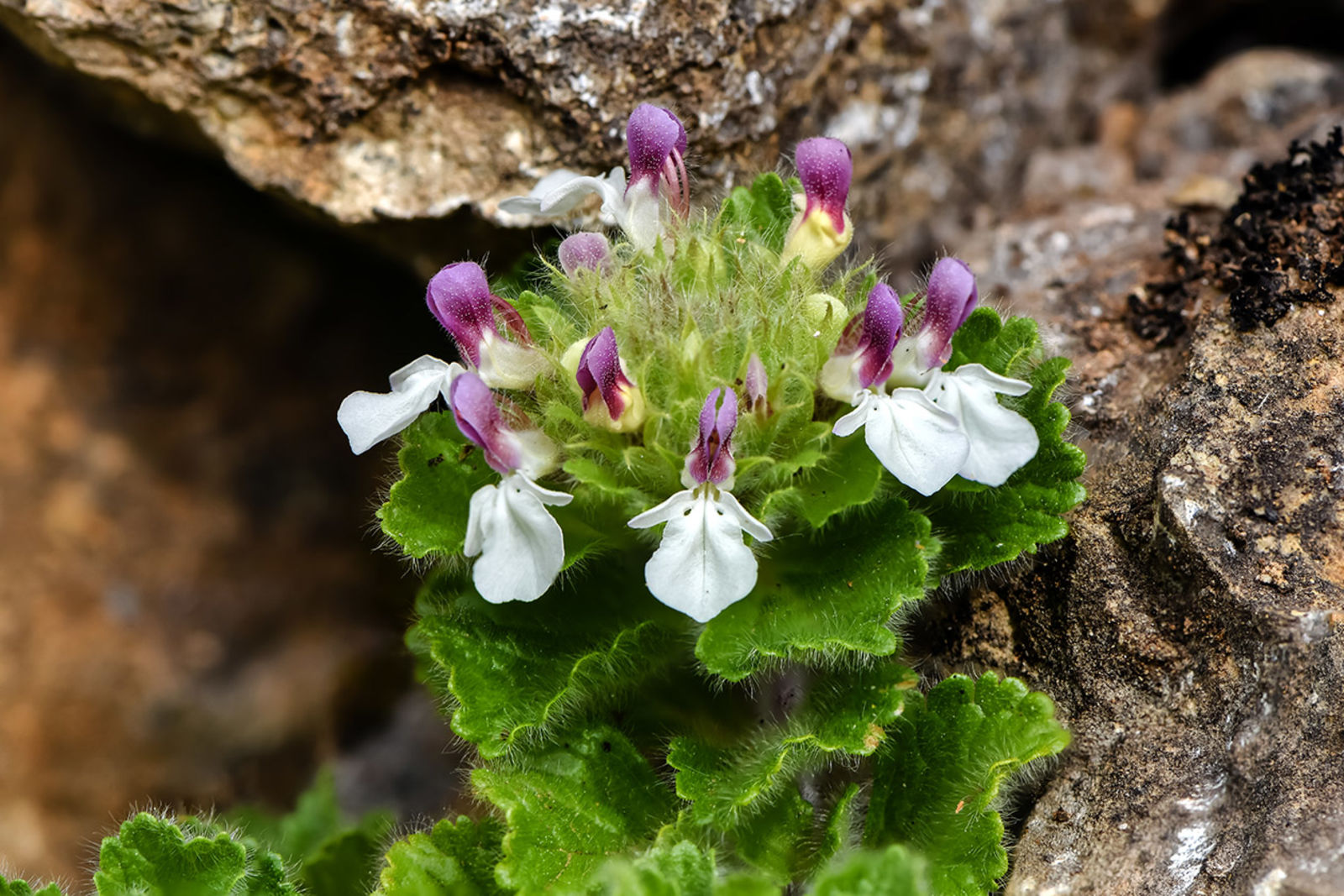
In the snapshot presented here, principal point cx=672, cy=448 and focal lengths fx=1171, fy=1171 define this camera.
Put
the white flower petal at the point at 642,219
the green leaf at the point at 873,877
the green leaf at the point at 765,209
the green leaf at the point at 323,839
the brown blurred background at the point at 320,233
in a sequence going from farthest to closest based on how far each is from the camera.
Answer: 1. the brown blurred background at the point at 320,233
2. the green leaf at the point at 323,839
3. the green leaf at the point at 765,209
4. the white flower petal at the point at 642,219
5. the green leaf at the point at 873,877

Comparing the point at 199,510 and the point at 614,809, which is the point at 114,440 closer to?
the point at 199,510

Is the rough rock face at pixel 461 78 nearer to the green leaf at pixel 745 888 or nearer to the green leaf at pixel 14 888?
the green leaf at pixel 14 888

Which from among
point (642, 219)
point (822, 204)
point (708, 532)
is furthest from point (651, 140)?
point (708, 532)

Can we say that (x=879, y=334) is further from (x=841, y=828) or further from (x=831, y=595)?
(x=841, y=828)

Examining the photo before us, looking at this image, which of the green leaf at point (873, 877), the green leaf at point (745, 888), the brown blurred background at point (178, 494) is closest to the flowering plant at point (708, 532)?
the green leaf at point (745, 888)

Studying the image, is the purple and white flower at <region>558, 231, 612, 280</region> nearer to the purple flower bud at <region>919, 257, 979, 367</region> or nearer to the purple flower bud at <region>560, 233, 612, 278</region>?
the purple flower bud at <region>560, 233, 612, 278</region>

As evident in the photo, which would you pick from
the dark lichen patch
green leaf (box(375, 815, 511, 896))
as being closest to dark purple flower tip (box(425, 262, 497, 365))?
green leaf (box(375, 815, 511, 896))
